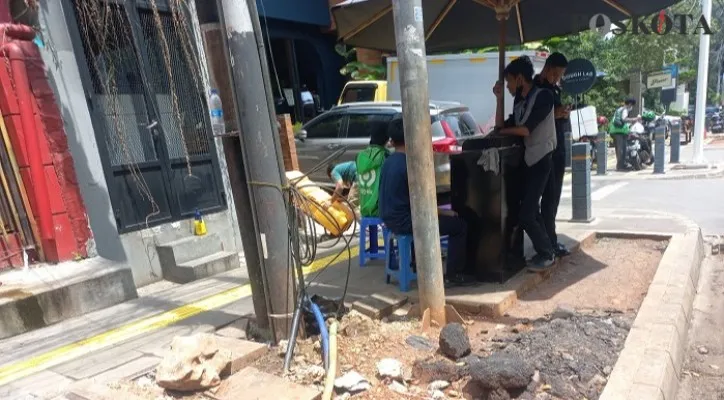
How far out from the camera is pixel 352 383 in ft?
10.1

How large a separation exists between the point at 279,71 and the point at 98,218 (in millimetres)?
10548

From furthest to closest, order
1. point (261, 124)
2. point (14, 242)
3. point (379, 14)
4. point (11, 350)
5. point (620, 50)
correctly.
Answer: point (620, 50) → point (379, 14) → point (14, 242) → point (11, 350) → point (261, 124)

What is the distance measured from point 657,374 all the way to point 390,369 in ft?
4.93

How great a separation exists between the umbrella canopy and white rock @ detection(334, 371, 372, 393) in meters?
3.87

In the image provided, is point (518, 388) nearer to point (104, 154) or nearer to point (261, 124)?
point (261, 124)

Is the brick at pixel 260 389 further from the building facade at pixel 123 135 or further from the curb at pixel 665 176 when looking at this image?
the curb at pixel 665 176

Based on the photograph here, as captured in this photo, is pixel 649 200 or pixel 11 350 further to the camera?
pixel 649 200

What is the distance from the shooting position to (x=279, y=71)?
15492 mm

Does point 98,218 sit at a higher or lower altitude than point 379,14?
lower

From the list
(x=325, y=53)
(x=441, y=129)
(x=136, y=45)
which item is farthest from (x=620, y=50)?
(x=136, y=45)

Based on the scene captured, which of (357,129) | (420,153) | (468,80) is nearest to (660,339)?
(420,153)

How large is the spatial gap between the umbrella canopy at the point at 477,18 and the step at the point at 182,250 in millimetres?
3062

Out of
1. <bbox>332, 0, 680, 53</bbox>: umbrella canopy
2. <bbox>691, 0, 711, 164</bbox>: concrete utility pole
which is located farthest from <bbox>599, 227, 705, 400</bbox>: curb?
<bbox>691, 0, 711, 164</bbox>: concrete utility pole

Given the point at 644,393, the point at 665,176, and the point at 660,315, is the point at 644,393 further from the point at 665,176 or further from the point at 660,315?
the point at 665,176
